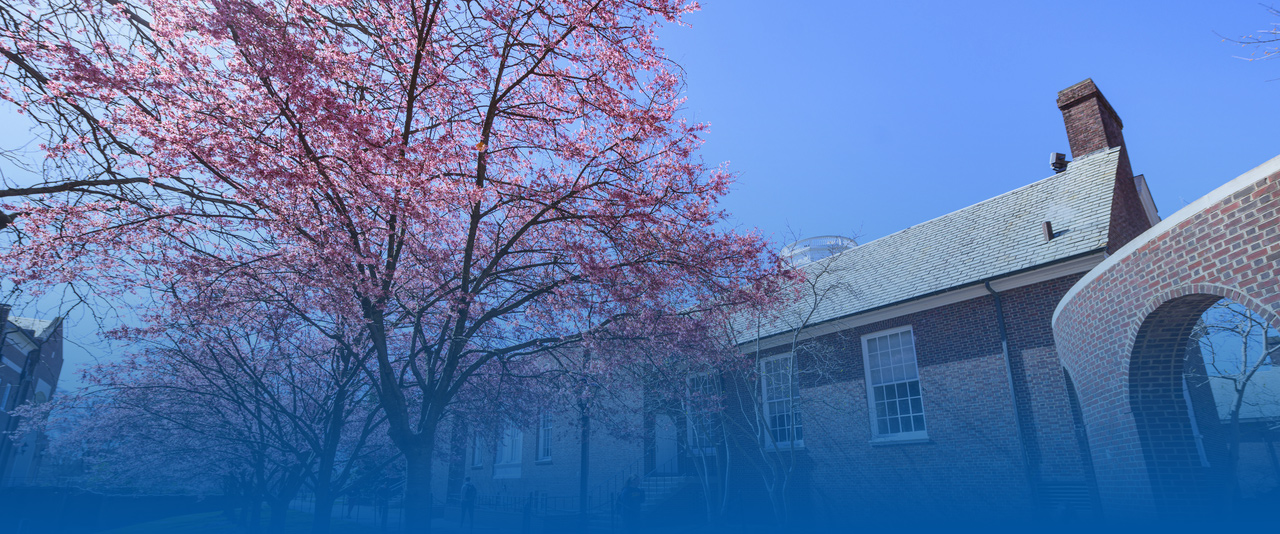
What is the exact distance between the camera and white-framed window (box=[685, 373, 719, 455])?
17.1 meters

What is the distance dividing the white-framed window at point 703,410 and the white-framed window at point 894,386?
12.9ft

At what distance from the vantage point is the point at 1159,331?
767cm

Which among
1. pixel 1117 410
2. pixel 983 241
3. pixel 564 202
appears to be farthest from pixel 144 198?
pixel 983 241

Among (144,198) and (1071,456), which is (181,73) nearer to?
(144,198)

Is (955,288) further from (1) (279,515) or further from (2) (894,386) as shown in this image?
(1) (279,515)

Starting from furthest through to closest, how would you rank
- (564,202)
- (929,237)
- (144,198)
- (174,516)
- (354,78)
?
1. (174,516)
2. (929,237)
3. (564,202)
4. (144,198)
5. (354,78)

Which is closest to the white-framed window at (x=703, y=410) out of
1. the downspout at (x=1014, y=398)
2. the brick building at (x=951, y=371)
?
the brick building at (x=951, y=371)


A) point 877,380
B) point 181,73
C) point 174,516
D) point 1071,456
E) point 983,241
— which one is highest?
point 983,241

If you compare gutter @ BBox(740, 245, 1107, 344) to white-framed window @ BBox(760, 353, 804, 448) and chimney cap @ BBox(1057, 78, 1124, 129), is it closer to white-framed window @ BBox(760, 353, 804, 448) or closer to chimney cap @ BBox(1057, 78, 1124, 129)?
white-framed window @ BBox(760, 353, 804, 448)

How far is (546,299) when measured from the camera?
980cm

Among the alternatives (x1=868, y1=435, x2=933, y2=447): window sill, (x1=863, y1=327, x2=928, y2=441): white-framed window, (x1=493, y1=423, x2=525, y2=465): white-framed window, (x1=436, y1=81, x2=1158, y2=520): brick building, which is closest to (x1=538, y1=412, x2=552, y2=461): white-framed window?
(x1=493, y1=423, x2=525, y2=465): white-framed window

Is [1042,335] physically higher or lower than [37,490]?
higher

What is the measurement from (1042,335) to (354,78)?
1369 centimetres

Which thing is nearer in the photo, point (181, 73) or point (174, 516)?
point (181, 73)
